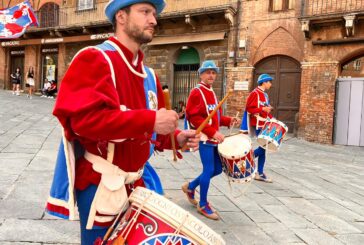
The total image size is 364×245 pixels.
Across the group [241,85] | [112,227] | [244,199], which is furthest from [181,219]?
[241,85]

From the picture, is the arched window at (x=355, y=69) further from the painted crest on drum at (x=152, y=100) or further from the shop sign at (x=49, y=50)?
→ the painted crest on drum at (x=152, y=100)

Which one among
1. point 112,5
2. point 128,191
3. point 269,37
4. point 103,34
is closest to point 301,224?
point 128,191

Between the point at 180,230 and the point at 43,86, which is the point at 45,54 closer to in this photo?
the point at 43,86

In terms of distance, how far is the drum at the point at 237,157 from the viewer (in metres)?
4.11

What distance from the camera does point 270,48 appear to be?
14.6 meters

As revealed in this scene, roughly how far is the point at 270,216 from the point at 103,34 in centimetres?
1759

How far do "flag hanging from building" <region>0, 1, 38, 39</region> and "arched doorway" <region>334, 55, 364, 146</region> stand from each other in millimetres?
15127

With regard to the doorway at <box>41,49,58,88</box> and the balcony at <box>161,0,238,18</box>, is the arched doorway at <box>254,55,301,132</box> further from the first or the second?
the doorway at <box>41,49,58,88</box>

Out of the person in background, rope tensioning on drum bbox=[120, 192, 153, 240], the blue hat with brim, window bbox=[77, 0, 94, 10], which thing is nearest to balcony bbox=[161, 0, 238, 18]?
window bbox=[77, 0, 94, 10]

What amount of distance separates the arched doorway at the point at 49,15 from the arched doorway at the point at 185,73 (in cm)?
946

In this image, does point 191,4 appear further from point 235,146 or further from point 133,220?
point 133,220

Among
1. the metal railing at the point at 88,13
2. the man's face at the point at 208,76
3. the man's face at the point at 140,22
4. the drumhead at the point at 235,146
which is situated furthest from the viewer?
the metal railing at the point at 88,13

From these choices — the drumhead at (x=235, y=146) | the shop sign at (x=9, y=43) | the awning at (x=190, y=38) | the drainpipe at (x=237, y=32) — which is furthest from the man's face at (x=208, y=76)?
the shop sign at (x=9, y=43)

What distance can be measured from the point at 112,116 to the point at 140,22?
547 millimetres
